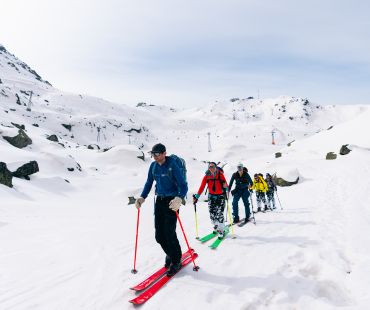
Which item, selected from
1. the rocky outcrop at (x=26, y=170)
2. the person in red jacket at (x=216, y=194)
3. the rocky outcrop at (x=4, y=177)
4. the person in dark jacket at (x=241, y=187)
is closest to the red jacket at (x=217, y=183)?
the person in red jacket at (x=216, y=194)

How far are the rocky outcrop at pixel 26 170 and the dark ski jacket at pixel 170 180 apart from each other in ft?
80.5

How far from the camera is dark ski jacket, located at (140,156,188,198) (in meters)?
6.41

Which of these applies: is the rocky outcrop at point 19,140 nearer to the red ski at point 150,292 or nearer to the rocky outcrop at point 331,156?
the red ski at point 150,292

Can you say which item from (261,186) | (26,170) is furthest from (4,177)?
(261,186)

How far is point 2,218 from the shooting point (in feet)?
43.2

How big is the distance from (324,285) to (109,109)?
147 meters

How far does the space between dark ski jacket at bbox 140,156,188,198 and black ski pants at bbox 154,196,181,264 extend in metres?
0.17

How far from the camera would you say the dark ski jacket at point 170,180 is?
252 inches

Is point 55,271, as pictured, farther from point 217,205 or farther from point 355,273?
point 355,273

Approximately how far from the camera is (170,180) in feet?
21.5

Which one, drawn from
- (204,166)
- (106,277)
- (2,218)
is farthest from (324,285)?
(204,166)

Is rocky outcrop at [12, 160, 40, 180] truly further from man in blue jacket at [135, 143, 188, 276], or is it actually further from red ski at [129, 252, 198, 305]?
red ski at [129, 252, 198, 305]

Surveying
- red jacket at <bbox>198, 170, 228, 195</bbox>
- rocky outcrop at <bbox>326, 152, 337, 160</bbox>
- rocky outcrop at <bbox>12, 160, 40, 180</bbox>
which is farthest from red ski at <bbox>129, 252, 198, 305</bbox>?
rocky outcrop at <bbox>326, 152, 337, 160</bbox>

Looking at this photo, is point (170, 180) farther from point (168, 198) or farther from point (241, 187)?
point (241, 187)
